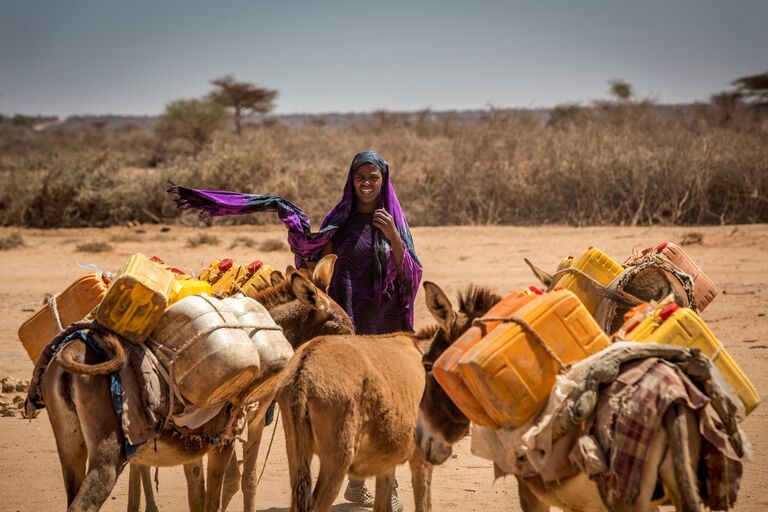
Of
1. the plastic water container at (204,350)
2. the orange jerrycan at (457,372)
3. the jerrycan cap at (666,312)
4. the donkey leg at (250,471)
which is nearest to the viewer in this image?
the orange jerrycan at (457,372)

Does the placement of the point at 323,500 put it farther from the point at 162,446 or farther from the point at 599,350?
the point at 599,350

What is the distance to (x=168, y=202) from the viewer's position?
19625mm

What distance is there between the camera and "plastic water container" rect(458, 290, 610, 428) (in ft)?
11.6

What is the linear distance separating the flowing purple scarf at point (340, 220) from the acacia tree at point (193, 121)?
2979cm

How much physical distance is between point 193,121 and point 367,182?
105 feet

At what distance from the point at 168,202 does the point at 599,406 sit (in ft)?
56.2

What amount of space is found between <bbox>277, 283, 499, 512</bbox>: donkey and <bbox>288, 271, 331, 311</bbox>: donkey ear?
0.49m

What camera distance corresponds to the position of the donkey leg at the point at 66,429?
14.5 feet

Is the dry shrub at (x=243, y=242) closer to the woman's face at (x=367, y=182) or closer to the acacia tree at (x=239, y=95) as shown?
the woman's face at (x=367, y=182)

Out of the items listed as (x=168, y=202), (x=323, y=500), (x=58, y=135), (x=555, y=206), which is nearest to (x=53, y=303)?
(x=323, y=500)

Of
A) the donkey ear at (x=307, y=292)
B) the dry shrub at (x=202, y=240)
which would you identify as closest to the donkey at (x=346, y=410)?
the donkey ear at (x=307, y=292)

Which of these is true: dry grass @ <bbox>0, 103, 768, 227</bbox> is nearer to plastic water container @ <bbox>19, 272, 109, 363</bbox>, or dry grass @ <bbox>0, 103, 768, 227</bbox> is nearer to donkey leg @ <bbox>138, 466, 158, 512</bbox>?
donkey leg @ <bbox>138, 466, 158, 512</bbox>

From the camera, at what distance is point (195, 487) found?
17.3 ft

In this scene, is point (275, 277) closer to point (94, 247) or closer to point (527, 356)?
point (527, 356)
